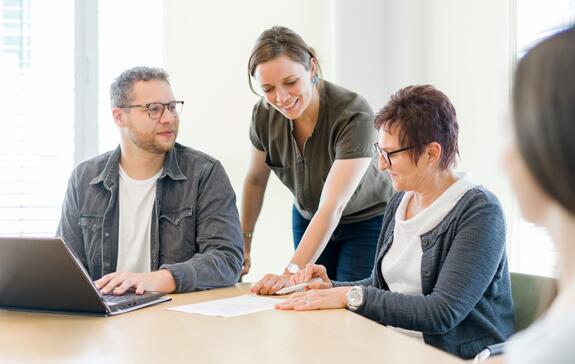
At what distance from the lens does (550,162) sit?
0.68 m

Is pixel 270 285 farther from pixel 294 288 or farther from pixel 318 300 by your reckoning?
pixel 318 300

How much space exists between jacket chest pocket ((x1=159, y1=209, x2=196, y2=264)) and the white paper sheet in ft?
1.32

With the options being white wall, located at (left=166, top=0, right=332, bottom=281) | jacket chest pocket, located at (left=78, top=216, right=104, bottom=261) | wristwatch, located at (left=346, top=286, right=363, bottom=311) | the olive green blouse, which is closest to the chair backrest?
wristwatch, located at (left=346, top=286, right=363, bottom=311)

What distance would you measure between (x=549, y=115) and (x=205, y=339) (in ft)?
3.02

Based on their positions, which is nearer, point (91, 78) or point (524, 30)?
point (524, 30)

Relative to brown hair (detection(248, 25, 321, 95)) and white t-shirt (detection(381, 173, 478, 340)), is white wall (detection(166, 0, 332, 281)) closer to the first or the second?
brown hair (detection(248, 25, 321, 95))

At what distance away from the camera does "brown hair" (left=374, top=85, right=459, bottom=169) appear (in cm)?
192

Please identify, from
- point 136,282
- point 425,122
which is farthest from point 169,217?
point 425,122

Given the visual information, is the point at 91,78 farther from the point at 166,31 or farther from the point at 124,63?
the point at 166,31

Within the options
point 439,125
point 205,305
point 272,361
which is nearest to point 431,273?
point 439,125

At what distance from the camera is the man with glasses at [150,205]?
2.28 meters

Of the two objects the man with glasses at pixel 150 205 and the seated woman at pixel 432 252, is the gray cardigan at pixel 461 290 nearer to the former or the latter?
the seated woman at pixel 432 252

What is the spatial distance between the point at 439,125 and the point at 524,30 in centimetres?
132

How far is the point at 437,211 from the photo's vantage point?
189cm
